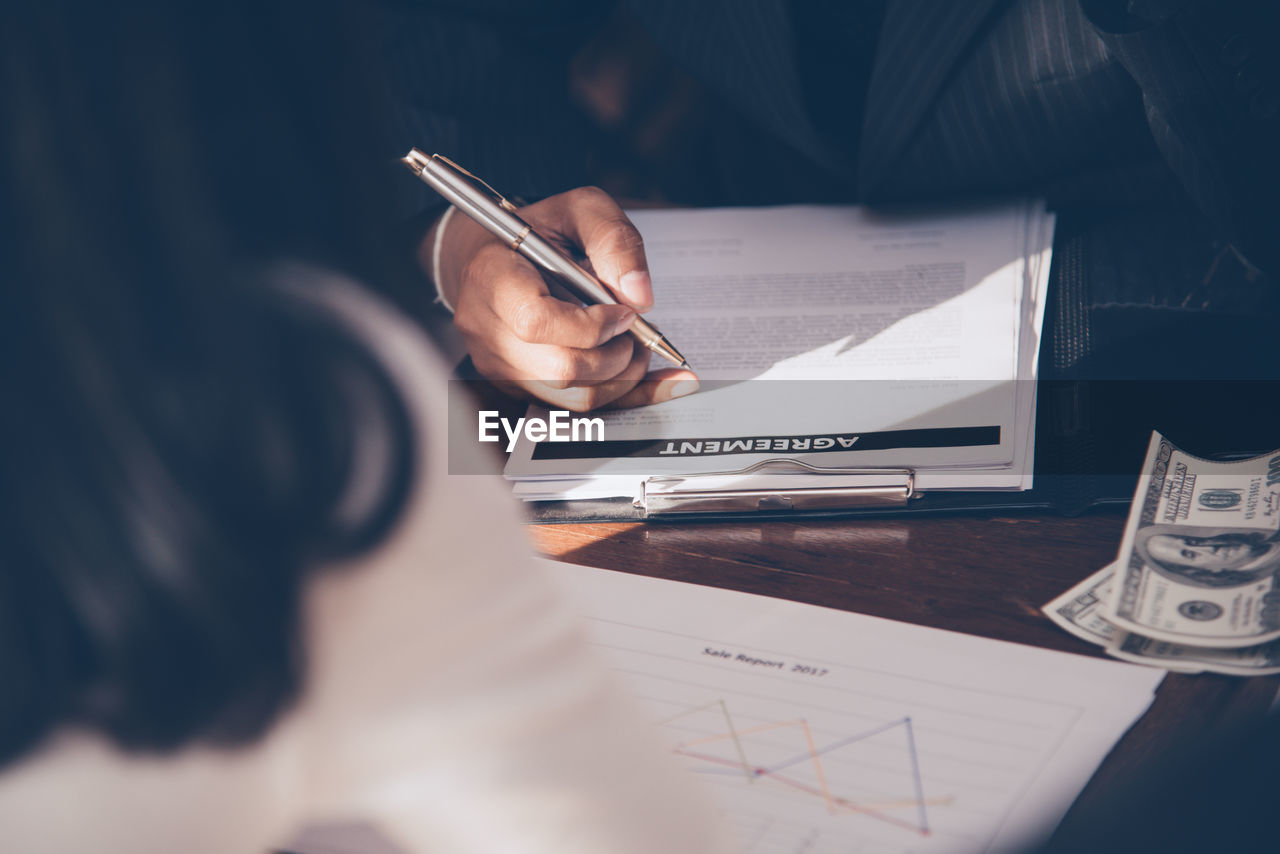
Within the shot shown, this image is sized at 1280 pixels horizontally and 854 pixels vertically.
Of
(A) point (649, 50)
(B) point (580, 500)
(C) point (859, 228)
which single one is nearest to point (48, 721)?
(B) point (580, 500)

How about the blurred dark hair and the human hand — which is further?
the human hand

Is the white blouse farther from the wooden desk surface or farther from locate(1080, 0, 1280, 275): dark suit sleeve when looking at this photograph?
locate(1080, 0, 1280, 275): dark suit sleeve

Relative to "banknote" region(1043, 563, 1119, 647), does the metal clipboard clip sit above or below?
above

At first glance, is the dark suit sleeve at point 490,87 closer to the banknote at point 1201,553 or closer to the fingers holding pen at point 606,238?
the fingers holding pen at point 606,238

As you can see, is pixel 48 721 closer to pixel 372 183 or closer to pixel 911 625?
pixel 372 183

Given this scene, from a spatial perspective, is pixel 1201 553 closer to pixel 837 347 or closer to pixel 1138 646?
pixel 1138 646

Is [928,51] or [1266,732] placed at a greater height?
[928,51]

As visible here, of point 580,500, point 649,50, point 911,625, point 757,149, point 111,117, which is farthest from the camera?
point 649,50

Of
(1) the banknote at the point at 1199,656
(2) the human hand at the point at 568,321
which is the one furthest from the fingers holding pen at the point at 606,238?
(1) the banknote at the point at 1199,656

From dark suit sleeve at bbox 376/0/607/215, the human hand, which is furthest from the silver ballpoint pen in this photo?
dark suit sleeve at bbox 376/0/607/215

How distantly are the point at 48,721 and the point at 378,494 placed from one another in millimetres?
135

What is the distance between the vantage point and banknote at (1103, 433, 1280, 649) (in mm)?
388

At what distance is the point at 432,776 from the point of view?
30 centimetres

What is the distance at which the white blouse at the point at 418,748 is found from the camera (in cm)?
29
